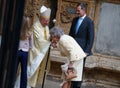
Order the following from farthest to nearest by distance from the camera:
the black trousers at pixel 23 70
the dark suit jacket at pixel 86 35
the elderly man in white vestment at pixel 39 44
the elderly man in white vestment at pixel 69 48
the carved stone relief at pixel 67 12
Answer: the carved stone relief at pixel 67 12, the dark suit jacket at pixel 86 35, the elderly man in white vestment at pixel 39 44, the black trousers at pixel 23 70, the elderly man in white vestment at pixel 69 48

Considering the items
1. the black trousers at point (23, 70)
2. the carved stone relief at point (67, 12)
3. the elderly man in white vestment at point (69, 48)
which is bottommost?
the black trousers at point (23, 70)

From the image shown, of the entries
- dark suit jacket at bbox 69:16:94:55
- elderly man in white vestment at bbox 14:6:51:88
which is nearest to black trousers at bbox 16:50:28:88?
elderly man in white vestment at bbox 14:6:51:88

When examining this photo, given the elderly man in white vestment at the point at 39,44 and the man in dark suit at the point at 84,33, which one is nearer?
the elderly man in white vestment at the point at 39,44

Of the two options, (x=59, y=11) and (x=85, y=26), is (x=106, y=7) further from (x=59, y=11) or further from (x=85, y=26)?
(x=85, y=26)

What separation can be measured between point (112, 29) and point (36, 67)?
10.7 ft

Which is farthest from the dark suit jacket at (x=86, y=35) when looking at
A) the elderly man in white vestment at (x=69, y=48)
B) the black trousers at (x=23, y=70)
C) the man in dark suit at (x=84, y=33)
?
the black trousers at (x=23, y=70)

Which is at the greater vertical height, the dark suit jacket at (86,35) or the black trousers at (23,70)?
the dark suit jacket at (86,35)

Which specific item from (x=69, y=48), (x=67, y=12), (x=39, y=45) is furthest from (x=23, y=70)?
(x=67, y=12)

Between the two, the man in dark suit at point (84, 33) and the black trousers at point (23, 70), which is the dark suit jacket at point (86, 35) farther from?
the black trousers at point (23, 70)

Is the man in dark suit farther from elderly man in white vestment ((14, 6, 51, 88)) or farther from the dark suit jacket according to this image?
elderly man in white vestment ((14, 6, 51, 88))

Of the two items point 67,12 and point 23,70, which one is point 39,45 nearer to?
point 23,70

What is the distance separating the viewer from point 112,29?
860 cm

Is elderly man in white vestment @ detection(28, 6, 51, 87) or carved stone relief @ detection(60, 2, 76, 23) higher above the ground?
carved stone relief @ detection(60, 2, 76, 23)

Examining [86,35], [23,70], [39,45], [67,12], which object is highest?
[67,12]
